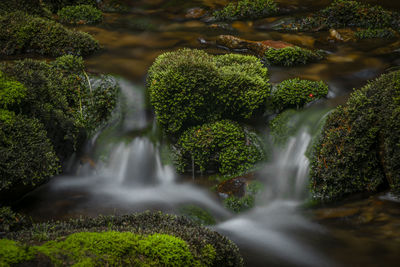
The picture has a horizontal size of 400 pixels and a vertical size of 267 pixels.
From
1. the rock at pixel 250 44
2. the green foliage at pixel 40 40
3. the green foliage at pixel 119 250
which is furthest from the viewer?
the rock at pixel 250 44

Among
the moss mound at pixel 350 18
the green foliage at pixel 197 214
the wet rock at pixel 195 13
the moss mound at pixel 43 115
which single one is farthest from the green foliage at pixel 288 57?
the wet rock at pixel 195 13

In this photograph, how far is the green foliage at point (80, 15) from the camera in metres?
11.7

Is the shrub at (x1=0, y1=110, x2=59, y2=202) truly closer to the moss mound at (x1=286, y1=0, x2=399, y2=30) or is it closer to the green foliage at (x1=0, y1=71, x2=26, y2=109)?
the green foliage at (x1=0, y1=71, x2=26, y2=109)

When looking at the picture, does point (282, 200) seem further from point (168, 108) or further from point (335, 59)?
point (335, 59)

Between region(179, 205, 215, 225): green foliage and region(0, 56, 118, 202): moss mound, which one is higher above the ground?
region(0, 56, 118, 202): moss mound

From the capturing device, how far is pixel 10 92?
5457 mm

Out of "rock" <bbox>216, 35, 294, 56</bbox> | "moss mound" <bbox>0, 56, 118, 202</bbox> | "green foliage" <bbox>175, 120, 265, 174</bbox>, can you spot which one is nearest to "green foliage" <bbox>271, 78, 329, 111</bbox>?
"green foliage" <bbox>175, 120, 265, 174</bbox>

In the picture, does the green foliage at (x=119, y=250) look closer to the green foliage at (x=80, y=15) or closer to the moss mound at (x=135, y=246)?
the moss mound at (x=135, y=246)

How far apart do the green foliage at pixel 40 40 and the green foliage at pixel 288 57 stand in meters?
4.01

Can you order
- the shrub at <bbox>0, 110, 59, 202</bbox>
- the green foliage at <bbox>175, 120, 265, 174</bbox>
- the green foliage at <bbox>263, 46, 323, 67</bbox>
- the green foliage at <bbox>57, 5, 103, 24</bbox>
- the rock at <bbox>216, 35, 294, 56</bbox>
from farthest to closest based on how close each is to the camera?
1. the green foliage at <bbox>57, 5, 103, 24</bbox>
2. the rock at <bbox>216, 35, 294, 56</bbox>
3. the green foliage at <bbox>263, 46, 323, 67</bbox>
4. the green foliage at <bbox>175, 120, 265, 174</bbox>
5. the shrub at <bbox>0, 110, 59, 202</bbox>

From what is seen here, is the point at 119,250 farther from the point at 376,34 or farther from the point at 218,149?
the point at 376,34

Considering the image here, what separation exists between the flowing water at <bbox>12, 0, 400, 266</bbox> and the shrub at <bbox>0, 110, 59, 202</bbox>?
512 mm

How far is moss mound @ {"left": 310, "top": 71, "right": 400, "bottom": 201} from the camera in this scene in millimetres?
5270

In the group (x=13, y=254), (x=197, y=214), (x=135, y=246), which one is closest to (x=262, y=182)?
(x=197, y=214)
